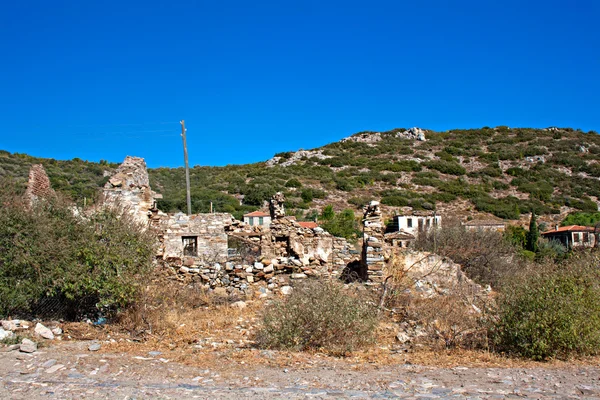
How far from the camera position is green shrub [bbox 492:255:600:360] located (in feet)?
23.5

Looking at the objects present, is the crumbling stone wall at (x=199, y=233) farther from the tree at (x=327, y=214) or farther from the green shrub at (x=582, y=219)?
the green shrub at (x=582, y=219)

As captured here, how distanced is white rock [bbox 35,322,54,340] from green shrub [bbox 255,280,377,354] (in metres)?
3.38

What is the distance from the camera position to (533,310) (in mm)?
7387

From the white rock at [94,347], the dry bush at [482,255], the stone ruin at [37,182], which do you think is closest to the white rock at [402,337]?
the white rock at [94,347]

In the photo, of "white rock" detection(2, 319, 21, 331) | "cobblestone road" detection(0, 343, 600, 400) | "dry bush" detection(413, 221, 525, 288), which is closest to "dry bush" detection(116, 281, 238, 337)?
"white rock" detection(2, 319, 21, 331)

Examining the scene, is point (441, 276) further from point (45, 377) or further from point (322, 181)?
point (322, 181)

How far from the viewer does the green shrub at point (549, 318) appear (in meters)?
7.15

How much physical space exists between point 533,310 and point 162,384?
17.7ft

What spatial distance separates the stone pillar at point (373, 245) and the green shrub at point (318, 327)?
13.0 feet

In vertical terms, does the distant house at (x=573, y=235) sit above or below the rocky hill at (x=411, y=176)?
below

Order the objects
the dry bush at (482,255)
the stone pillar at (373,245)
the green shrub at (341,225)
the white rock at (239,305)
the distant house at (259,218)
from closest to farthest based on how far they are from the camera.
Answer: the white rock at (239,305)
the stone pillar at (373,245)
the dry bush at (482,255)
the green shrub at (341,225)
the distant house at (259,218)

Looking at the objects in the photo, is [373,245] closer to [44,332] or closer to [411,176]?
[44,332]

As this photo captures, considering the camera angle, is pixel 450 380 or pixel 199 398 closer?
pixel 199 398

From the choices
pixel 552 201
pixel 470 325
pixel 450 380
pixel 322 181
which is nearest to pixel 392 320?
pixel 470 325
